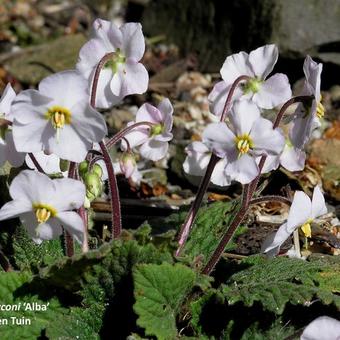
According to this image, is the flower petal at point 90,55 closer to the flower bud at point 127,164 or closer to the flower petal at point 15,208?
the flower bud at point 127,164

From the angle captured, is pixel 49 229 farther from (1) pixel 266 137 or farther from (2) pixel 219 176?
(1) pixel 266 137

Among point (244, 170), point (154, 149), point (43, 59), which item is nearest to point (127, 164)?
point (154, 149)

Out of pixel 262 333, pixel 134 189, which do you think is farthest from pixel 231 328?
pixel 134 189

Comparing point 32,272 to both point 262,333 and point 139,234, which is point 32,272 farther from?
point 262,333

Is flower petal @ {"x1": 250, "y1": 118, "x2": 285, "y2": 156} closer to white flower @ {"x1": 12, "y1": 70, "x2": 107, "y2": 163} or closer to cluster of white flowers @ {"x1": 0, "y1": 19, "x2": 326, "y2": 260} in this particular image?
cluster of white flowers @ {"x1": 0, "y1": 19, "x2": 326, "y2": 260}

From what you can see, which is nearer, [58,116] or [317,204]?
[58,116]
